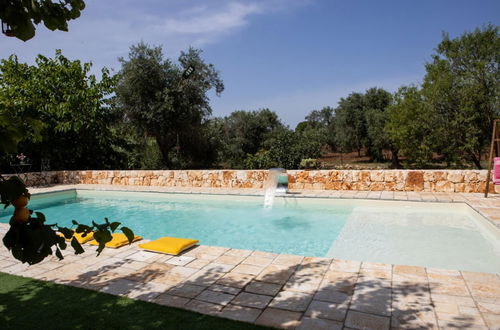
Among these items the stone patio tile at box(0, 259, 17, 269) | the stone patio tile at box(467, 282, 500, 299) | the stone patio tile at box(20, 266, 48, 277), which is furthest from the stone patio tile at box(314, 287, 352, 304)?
the stone patio tile at box(0, 259, 17, 269)

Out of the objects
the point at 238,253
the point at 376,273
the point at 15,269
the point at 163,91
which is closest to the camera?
the point at 376,273

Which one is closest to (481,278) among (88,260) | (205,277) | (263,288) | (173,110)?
(263,288)

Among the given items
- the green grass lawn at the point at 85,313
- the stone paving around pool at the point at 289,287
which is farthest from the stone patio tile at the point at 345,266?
the green grass lawn at the point at 85,313

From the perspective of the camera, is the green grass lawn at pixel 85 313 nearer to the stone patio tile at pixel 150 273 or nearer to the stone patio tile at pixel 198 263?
the stone patio tile at pixel 150 273

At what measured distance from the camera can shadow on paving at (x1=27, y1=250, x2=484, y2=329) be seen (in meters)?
2.77

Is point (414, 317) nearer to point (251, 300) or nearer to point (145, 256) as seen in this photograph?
point (251, 300)

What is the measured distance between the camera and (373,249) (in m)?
5.76

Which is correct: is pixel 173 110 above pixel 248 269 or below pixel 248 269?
above

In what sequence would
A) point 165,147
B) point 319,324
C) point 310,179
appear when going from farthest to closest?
point 165,147 → point 310,179 → point 319,324

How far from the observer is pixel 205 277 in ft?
12.3

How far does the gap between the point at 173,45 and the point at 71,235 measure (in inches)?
640

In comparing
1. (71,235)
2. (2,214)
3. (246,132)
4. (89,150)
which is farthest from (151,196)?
(246,132)

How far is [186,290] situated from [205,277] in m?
0.38

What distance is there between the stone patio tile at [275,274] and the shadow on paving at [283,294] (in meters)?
0.01
